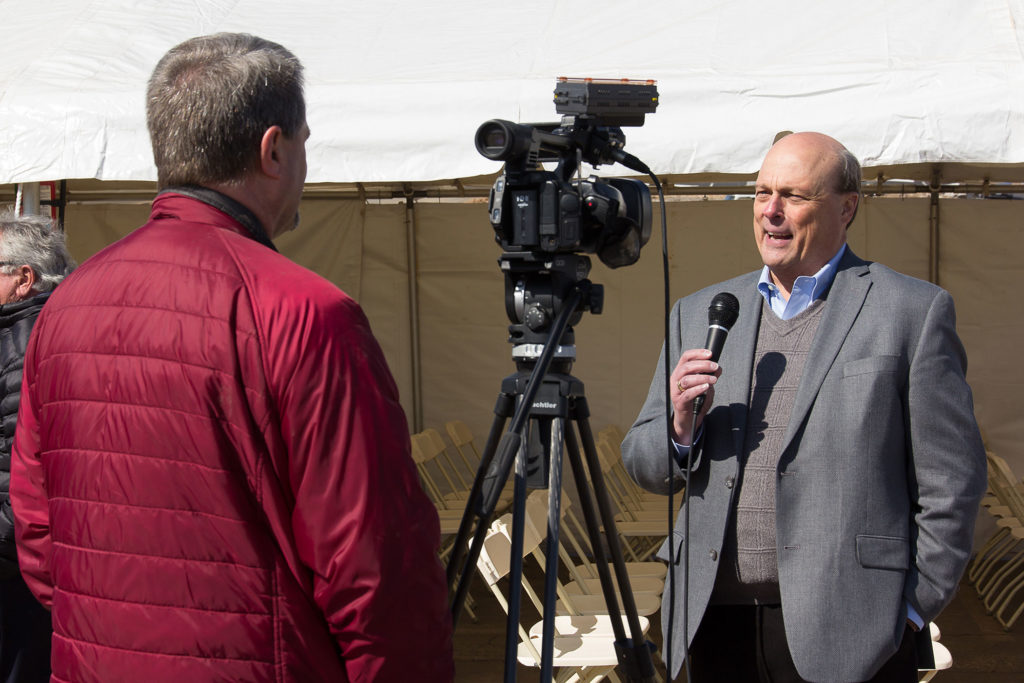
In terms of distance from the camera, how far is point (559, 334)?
1981mm

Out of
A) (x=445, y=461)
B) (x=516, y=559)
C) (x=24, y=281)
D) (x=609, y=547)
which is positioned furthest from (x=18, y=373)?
(x=445, y=461)

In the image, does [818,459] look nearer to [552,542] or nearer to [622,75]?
[552,542]

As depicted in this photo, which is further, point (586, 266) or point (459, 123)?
Answer: point (459, 123)

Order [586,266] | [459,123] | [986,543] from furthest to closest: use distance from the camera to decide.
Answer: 1. [986,543]
2. [459,123]
3. [586,266]

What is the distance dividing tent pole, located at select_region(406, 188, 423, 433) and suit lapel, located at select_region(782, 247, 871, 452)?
5.04 meters

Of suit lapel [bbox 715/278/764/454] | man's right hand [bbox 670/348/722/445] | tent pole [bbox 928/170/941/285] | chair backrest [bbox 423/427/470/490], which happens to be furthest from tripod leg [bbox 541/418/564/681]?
tent pole [bbox 928/170/941/285]

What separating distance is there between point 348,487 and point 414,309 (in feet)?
19.1

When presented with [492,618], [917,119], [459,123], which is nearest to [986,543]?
[492,618]

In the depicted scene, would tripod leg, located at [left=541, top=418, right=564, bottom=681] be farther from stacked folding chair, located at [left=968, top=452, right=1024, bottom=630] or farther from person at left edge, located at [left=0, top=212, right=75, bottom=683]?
stacked folding chair, located at [left=968, top=452, right=1024, bottom=630]

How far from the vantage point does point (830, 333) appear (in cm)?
206

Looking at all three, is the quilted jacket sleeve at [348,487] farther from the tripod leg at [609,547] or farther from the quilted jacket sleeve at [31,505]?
the tripod leg at [609,547]

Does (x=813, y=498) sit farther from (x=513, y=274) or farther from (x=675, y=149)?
(x=675, y=149)

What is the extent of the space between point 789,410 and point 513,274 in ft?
2.12

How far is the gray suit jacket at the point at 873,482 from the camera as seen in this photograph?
194 cm
